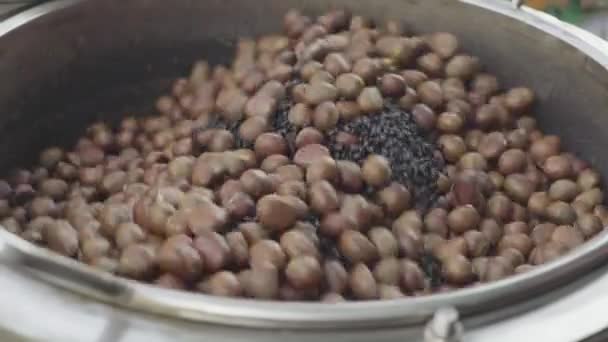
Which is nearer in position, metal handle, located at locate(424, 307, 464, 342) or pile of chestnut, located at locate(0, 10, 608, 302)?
metal handle, located at locate(424, 307, 464, 342)

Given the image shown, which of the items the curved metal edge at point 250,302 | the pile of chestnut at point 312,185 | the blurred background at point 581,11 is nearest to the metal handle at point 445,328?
the curved metal edge at point 250,302

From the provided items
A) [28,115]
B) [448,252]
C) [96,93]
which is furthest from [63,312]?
[96,93]

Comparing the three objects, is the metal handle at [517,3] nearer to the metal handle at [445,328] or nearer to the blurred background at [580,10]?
the metal handle at [445,328]

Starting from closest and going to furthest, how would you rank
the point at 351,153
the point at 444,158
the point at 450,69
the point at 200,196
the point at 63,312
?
1. the point at 63,312
2. the point at 200,196
3. the point at 351,153
4. the point at 444,158
5. the point at 450,69

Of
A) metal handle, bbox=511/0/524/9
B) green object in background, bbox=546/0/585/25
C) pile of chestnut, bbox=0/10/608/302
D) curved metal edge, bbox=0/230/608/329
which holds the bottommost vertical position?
green object in background, bbox=546/0/585/25

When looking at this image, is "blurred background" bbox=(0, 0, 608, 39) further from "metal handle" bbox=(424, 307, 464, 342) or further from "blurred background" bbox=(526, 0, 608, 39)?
"metal handle" bbox=(424, 307, 464, 342)

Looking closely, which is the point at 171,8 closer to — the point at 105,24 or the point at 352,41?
the point at 105,24

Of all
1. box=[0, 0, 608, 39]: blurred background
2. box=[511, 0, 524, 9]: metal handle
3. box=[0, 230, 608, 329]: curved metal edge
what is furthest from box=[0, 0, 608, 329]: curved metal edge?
box=[0, 0, 608, 39]: blurred background

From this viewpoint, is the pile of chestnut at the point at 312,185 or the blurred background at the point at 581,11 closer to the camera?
the pile of chestnut at the point at 312,185
